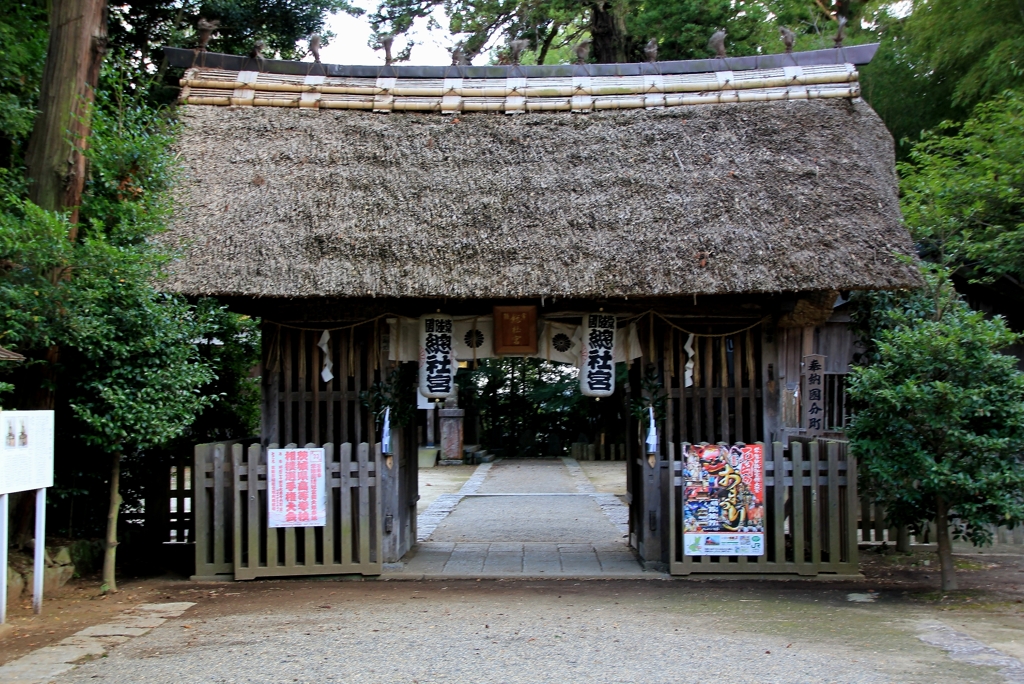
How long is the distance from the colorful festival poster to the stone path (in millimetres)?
4731

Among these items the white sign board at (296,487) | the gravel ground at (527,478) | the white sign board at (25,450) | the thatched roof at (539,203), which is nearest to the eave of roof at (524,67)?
the thatched roof at (539,203)

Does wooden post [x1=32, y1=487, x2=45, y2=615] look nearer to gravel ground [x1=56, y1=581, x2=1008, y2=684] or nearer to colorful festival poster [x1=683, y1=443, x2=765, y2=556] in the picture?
gravel ground [x1=56, y1=581, x2=1008, y2=684]

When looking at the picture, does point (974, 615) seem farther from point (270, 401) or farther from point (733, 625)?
point (270, 401)

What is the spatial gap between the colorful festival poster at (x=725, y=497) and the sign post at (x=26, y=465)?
18.3ft

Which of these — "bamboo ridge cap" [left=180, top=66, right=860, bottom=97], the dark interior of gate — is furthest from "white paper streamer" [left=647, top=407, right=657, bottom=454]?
"bamboo ridge cap" [left=180, top=66, right=860, bottom=97]

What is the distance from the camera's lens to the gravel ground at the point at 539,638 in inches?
200

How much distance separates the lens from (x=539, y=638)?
5.88m

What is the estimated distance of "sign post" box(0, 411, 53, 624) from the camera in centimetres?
589

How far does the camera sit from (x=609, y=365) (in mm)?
8352

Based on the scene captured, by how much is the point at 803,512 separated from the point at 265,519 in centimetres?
537

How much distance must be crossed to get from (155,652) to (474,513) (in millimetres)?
7557

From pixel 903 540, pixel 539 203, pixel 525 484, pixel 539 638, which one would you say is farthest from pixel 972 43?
pixel 539 638

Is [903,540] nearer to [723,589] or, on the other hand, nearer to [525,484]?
[723,589]

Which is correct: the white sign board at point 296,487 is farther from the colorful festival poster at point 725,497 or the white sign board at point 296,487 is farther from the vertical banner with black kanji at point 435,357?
the colorful festival poster at point 725,497
